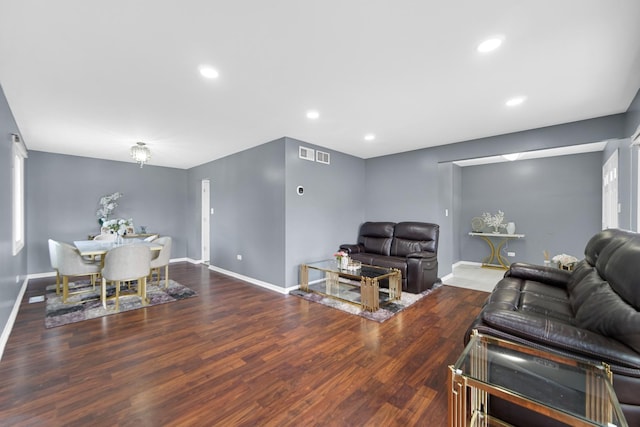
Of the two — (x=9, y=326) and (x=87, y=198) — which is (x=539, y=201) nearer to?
(x=9, y=326)

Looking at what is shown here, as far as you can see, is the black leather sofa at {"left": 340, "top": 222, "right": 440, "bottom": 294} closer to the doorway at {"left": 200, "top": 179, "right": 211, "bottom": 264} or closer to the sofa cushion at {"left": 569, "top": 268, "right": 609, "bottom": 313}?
the sofa cushion at {"left": 569, "top": 268, "right": 609, "bottom": 313}

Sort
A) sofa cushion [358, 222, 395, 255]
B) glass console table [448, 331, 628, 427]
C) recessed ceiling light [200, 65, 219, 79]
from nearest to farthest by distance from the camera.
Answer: glass console table [448, 331, 628, 427] → recessed ceiling light [200, 65, 219, 79] → sofa cushion [358, 222, 395, 255]

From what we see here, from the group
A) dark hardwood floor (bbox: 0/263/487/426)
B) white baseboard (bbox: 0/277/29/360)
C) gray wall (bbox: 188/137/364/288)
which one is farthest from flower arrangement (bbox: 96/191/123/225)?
dark hardwood floor (bbox: 0/263/487/426)

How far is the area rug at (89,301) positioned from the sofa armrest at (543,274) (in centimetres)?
439

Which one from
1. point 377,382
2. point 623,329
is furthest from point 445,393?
point 623,329

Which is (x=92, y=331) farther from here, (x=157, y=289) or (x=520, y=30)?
(x=520, y=30)

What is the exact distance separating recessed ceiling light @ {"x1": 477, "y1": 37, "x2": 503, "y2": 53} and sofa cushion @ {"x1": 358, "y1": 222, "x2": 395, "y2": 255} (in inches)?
137

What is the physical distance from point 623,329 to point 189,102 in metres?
3.79

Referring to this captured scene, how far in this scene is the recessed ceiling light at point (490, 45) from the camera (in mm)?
1834

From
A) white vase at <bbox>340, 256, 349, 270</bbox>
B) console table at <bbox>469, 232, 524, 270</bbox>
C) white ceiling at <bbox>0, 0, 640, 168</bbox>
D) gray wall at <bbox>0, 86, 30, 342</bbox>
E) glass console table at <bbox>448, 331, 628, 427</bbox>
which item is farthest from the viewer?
console table at <bbox>469, 232, 524, 270</bbox>

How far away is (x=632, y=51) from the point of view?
198 cm

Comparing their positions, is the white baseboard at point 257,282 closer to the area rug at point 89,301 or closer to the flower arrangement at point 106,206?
the area rug at point 89,301

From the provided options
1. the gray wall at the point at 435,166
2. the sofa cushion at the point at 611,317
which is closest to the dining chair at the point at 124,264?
the gray wall at the point at 435,166

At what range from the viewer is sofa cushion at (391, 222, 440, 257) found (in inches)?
178
